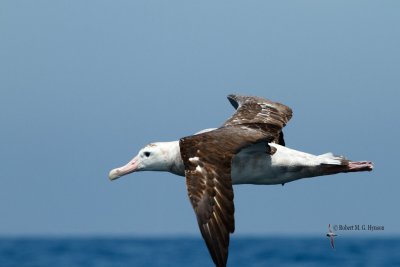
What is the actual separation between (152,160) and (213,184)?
257 centimetres

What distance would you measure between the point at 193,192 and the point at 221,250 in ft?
3.11

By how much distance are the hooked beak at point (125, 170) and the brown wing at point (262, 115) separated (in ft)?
5.96

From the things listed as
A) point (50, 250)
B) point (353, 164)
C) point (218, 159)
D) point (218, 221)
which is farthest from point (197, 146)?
point (50, 250)

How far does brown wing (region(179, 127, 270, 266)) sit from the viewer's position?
12516 millimetres

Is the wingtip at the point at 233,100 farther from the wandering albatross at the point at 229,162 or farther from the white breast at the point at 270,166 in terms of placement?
the white breast at the point at 270,166

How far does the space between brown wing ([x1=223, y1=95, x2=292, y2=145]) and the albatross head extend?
4.99 ft

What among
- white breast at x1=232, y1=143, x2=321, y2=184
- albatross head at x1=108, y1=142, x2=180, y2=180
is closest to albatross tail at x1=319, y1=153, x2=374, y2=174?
white breast at x1=232, y1=143, x2=321, y2=184

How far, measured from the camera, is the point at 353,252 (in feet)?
227

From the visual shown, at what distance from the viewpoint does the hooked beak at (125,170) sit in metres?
15.5

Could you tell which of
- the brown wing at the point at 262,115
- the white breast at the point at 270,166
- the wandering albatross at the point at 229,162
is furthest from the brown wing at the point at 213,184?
the brown wing at the point at 262,115

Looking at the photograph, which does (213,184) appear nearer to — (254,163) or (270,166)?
(254,163)

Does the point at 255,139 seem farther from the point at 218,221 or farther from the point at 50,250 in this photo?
the point at 50,250

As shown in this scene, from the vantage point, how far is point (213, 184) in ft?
Answer: 42.3

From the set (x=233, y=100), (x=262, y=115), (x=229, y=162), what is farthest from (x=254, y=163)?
(x=233, y=100)
